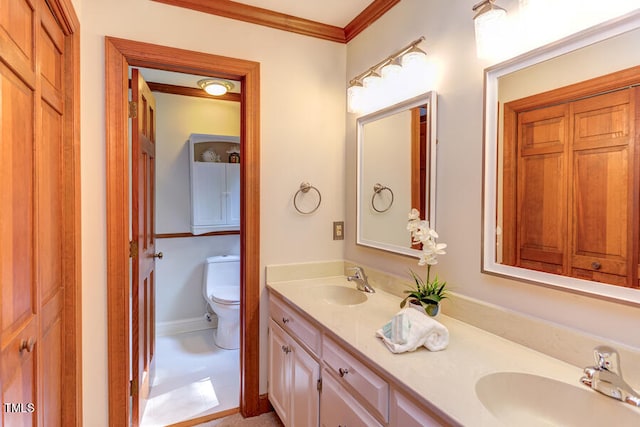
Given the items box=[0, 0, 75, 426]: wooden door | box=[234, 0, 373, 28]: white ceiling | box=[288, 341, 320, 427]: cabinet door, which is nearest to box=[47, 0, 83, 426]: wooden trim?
box=[0, 0, 75, 426]: wooden door

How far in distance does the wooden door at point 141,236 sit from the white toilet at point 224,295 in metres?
0.62

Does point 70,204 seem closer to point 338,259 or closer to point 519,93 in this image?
point 338,259

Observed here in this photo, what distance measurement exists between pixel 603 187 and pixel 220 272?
9.63 ft

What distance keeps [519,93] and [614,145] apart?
364mm

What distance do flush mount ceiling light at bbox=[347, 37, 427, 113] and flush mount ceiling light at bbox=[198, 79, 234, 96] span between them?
4.39 ft

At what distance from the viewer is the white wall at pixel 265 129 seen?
1701mm

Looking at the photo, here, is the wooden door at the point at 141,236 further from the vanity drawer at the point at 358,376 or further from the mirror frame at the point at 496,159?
the mirror frame at the point at 496,159

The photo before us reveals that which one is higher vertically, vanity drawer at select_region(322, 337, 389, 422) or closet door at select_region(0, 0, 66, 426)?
closet door at select_region(0, 0, 66, 426)

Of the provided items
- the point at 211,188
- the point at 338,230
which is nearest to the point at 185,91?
the point at 211,188

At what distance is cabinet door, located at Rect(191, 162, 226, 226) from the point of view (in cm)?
318

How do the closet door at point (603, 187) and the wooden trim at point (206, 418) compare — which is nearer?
the closet door at point (603, 187)

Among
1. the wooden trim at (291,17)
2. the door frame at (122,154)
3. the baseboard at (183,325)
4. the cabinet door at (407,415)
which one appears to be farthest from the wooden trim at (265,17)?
the baseboard at (183,325)

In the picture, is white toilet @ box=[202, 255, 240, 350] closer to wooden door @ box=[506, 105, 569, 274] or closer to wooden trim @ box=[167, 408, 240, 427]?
wooden trim @ box=[167, 408, 240, 427]

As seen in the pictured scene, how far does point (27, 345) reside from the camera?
1.10 meters
